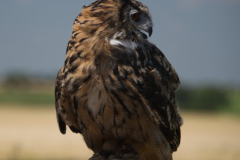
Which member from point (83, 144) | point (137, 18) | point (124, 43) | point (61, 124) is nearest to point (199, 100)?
point (83, 144)

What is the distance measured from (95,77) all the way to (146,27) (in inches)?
29.7

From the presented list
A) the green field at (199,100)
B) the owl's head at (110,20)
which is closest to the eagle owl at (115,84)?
the owl's head at (110,20)

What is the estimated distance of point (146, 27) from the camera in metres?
3.64

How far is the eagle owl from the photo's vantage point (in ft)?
11.0

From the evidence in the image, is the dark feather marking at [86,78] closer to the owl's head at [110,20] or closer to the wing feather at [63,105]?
the wing feather at [63,105]

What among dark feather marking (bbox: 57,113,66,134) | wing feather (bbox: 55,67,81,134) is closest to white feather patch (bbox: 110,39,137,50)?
wing feather (bbox: 55,67,81,134)

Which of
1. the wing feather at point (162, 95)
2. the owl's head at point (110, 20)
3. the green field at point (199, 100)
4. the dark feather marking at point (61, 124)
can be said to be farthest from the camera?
the green field at point (199, 100)

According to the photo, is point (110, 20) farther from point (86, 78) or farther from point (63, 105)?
point (63, 105)

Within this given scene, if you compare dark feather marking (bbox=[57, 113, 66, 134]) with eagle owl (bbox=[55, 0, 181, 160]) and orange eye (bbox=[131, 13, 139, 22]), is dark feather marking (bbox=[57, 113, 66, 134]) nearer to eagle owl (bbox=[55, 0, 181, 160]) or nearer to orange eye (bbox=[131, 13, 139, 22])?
eagle owl (bbox=[55, 0, 181, 160])

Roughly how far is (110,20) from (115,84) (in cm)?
58

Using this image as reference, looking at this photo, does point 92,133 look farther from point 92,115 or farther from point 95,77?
point 95,77

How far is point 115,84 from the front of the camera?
3328 mm

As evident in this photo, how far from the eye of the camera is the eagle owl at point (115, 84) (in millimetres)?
3344

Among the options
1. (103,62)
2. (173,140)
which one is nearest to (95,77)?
(103,62)
